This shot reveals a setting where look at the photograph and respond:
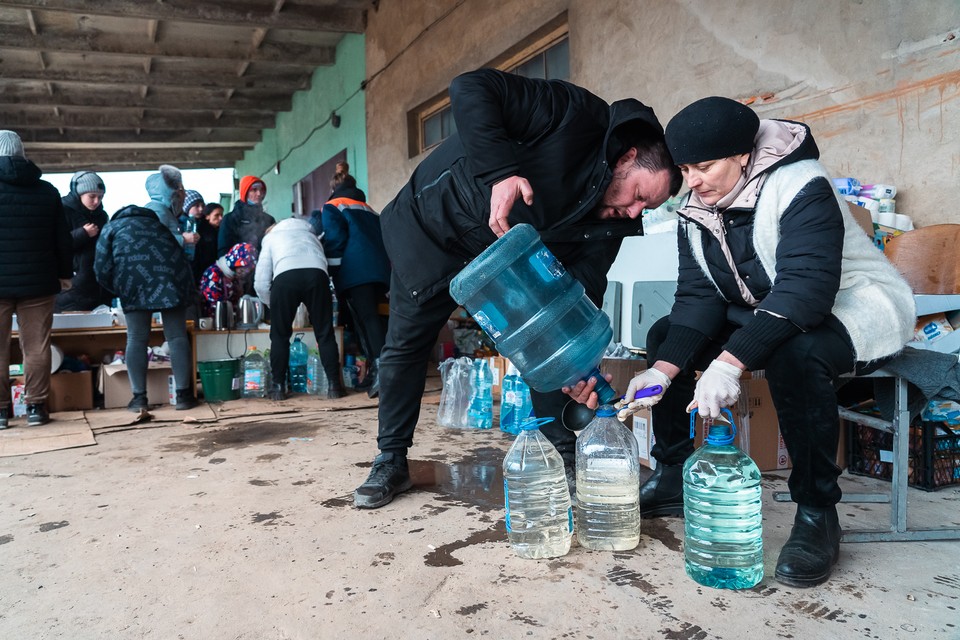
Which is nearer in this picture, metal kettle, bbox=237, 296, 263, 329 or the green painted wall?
metal kettle, bbox=237, 296, 263, 329

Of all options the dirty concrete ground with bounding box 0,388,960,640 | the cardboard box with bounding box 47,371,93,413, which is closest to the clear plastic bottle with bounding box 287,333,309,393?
the cardboard box with bounding box 47,371,93,413

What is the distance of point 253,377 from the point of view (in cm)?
531

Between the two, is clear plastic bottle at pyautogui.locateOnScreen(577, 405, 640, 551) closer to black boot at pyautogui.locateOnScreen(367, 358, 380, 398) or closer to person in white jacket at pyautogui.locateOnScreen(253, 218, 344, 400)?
black boot at pyautogui.locateOnScreen(367, 358, 380, 398)

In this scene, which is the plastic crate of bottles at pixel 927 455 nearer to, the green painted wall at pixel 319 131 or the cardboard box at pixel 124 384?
the cardboard box at pixel 124 384

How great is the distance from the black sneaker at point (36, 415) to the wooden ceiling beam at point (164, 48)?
627 centimetres

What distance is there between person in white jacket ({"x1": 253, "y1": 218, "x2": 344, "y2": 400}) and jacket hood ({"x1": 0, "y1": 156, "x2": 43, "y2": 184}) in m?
1.58

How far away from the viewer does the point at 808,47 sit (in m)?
3.49

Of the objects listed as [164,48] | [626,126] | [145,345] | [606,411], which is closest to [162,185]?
[145,345]

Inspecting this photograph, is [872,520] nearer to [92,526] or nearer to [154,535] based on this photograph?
[154,535]

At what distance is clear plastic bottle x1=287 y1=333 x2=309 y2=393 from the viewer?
5.70 metres

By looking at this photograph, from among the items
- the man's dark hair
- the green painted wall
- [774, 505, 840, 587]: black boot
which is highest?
the green painted wall

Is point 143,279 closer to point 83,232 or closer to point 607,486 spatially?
point 83,232

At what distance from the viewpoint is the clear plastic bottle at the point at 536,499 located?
6.44ft

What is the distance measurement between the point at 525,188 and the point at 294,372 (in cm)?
428
